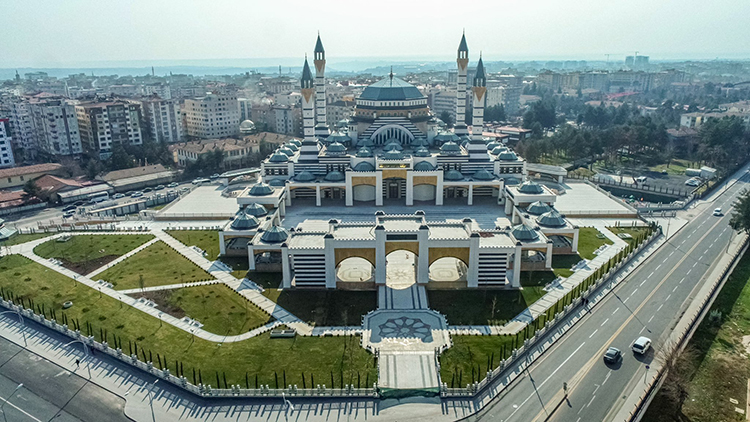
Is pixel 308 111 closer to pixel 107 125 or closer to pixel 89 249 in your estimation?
pixel 89 249

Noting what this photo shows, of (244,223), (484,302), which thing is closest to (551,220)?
(484,302)

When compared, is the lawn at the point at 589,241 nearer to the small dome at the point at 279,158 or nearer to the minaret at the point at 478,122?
the minaret at the point at 478,122

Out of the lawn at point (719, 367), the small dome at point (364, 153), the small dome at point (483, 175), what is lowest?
the lawn at point (719, 367)

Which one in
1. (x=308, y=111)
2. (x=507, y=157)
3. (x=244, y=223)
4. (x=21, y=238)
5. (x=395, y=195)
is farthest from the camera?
(x=308, y=111)

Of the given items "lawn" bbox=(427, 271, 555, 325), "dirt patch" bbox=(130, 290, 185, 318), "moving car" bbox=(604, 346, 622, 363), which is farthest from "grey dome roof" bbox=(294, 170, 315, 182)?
"moving car" bbox=(604, 346, 622, 363)

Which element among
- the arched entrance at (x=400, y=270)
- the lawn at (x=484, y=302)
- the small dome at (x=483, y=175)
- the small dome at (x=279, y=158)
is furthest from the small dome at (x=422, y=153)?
the lawn at (x=484, y=302)

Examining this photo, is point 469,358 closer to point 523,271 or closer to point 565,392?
point 565,392
